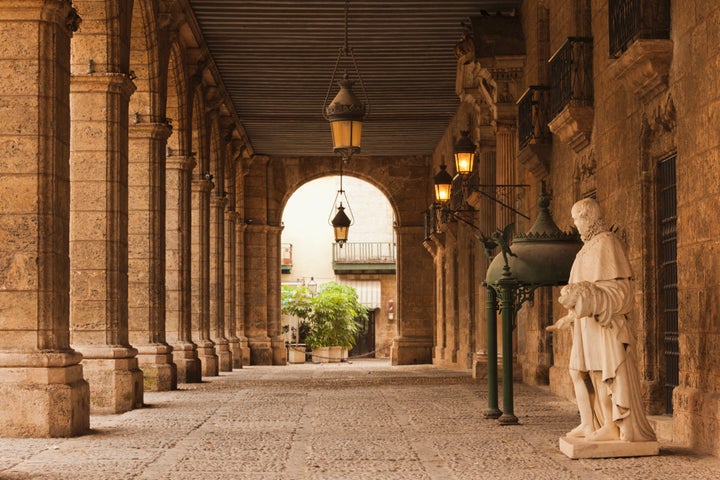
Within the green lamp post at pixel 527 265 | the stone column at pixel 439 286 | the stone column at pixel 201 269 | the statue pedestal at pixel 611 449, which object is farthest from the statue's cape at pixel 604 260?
the stone column at pixel 439 286

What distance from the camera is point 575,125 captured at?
14.0 metres

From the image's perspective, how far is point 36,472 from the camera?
8.24 metres

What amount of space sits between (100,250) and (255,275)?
21.6m

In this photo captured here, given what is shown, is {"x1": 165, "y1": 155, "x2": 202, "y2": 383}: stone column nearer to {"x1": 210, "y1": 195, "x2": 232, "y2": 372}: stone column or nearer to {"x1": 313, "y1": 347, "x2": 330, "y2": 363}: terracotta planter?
{"x1": 210, "y1": 195, "x2": 232, "y2": 372}: stone column

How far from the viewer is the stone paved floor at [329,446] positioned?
8.12 m

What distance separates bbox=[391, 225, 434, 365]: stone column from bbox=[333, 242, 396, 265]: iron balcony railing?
17.0 m

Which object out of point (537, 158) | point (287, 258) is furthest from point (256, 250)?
point (537, 158)

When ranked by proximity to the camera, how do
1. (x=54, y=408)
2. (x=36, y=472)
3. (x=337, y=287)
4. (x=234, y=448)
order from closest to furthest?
(x=36, y=472) < (x=234, y=448) < (x=54, y=408) < (x=337, y=287)

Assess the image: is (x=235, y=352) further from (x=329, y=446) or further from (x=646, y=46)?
(x=646, y=46)

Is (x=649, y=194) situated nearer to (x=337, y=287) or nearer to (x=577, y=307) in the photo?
(x=577, y=307)

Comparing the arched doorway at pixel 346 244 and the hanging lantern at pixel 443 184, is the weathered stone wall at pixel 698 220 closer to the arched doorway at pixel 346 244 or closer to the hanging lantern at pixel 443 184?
the hanging lantern at pixel 443 184

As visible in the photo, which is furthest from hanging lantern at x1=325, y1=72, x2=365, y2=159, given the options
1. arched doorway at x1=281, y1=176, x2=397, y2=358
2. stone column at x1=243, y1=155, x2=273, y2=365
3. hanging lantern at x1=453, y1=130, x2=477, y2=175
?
arched doorway at x1=281, y1=176, x2=397, y2=358

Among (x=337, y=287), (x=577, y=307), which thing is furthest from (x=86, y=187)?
(x=337, y=287)

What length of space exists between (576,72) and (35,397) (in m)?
7.21
